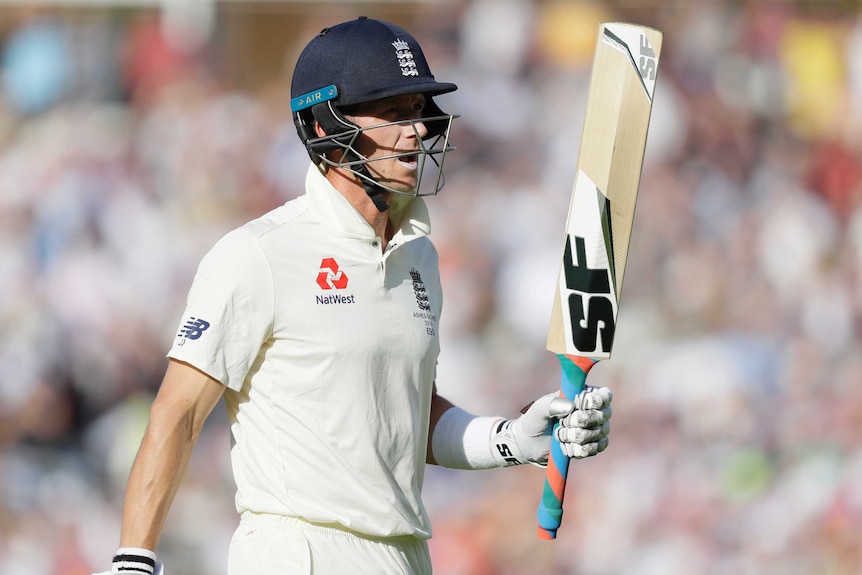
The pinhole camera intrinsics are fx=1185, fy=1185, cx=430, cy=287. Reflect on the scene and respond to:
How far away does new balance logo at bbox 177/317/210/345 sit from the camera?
7.81 ft

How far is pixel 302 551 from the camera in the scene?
7.97 feet

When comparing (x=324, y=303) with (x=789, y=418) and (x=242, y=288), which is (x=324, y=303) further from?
(x=789, y=418)

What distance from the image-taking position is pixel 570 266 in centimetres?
271

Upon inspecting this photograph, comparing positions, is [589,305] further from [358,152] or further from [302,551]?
[302,551]

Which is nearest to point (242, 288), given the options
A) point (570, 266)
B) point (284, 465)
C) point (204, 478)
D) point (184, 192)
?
point (284, 465)

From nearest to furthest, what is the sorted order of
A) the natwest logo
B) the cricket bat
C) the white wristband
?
the natwest logo < the cricket bat < the white wristband

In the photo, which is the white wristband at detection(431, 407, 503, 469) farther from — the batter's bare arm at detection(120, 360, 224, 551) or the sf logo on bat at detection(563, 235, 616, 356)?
the batter's bare arm at detection(120, 360, 224, 551)

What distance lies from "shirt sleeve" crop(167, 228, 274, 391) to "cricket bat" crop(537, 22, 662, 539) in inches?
26.5

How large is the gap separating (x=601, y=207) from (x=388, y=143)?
0.50 m

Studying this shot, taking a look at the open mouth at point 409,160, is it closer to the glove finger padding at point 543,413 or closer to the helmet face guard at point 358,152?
the helmet face guard at point 358,152

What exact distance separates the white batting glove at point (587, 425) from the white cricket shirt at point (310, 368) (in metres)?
0.35

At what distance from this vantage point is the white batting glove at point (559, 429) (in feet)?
8.15

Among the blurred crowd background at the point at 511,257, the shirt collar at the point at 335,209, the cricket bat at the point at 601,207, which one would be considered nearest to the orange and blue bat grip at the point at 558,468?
the cricket bat at the point at 601,207

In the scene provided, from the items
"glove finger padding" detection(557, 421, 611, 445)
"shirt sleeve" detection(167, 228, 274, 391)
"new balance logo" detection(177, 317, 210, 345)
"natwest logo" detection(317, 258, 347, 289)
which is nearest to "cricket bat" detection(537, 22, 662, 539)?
Result: "glove finger padding" detection(557, 421, 611, 445)
